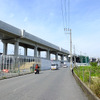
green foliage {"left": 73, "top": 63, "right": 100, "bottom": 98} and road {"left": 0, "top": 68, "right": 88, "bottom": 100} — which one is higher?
green foliage {"left": 73, "top": 63, "right": 100, "bottom": 98}

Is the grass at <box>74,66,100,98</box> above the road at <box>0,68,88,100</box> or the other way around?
above

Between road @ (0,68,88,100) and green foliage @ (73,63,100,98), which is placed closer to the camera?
green foliage @ (73,63,100,98)

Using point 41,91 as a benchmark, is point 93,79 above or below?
above

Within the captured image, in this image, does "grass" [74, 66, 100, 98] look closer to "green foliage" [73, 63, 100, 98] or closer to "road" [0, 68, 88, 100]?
"green foliage" [73, 63, 100, 98]

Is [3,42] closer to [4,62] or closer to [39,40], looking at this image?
[39,40]

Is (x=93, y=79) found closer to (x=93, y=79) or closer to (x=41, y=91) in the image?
(x=93, y=79)

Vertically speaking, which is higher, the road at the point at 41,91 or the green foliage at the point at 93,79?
the green foliage at the point at 93,79

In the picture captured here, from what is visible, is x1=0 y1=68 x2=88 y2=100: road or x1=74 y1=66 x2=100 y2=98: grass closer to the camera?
x1=74 y1=66 x2=100 y2=98: grass

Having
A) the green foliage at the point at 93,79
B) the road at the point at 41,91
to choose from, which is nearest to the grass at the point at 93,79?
the green foliage at the point at 93,79

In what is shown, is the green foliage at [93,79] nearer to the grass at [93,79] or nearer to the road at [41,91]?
the grass at [93,79]

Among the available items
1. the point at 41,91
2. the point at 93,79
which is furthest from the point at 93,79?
the point at 41,91

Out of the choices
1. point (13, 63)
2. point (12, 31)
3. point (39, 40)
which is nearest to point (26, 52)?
point (39, 40)

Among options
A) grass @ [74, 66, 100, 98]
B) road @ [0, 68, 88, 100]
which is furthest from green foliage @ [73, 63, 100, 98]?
road @ [0, 68, 88, 100]

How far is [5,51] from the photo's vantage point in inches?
1719
